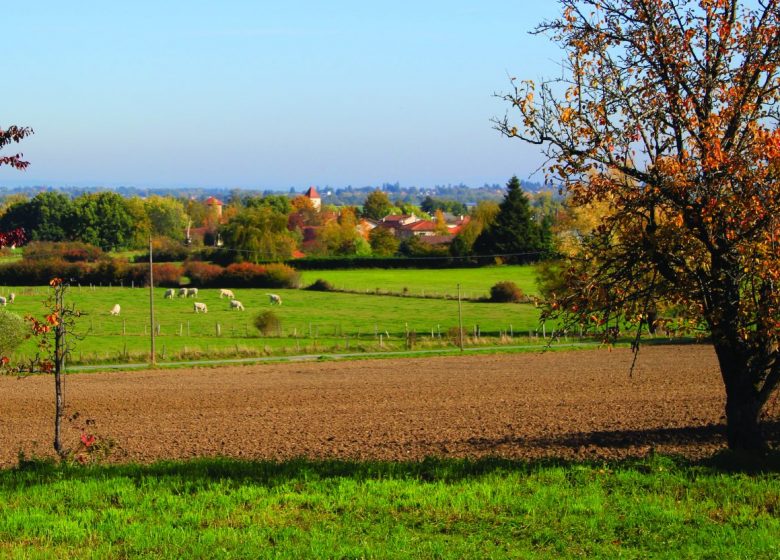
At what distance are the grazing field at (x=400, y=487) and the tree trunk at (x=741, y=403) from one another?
122cm

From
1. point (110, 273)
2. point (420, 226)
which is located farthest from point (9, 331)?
point (420, 226)

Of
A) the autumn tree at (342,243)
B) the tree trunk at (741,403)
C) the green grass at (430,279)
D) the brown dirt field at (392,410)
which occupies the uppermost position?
the autumn tree at (342,243)

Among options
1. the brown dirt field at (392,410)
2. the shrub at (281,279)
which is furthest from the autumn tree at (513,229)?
the brown dirt field at (392,410)

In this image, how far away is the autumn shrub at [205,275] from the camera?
87375mm

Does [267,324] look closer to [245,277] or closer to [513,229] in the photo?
[245,277]

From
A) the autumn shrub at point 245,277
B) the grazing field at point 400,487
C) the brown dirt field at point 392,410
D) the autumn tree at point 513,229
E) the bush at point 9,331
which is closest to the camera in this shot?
the grazing field at point 400,487

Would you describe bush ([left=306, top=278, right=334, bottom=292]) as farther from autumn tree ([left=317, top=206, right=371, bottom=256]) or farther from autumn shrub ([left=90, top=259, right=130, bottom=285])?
autumn tree ([left=317, top=206, right=371, bottom=256])

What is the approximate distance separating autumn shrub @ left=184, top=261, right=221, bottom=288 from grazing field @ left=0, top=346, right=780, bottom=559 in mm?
63709

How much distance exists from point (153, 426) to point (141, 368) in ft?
70.0

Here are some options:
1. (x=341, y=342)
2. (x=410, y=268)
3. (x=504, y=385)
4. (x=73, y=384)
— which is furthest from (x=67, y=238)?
(x=504, y=385)

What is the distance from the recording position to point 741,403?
13.6m

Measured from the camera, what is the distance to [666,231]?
40.7 feet

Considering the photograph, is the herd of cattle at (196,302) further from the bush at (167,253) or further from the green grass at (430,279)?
the bush at (167,253)

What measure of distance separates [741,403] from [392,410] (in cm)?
1128
